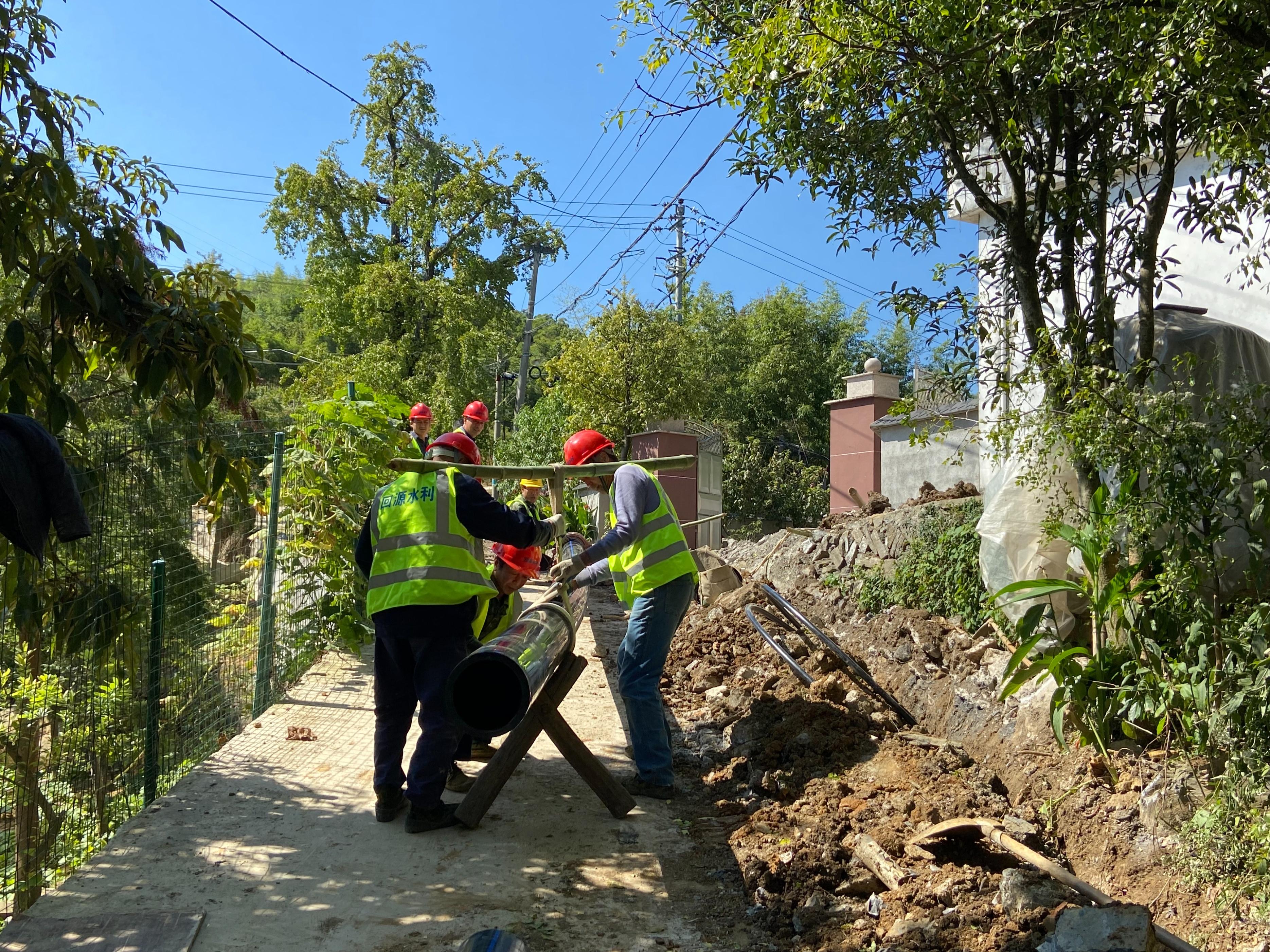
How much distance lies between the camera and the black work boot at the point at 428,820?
460cm

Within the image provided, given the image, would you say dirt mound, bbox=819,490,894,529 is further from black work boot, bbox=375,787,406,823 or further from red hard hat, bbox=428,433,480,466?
black work boot, bbox=375,787,406,823

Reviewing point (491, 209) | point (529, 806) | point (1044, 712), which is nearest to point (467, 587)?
point (529, 806)

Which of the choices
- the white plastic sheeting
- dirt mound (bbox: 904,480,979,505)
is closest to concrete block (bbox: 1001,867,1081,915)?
the white plastic sheeting

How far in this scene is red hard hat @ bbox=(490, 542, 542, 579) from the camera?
590 centimetres

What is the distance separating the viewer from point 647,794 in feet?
17.4

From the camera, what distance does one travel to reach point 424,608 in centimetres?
463

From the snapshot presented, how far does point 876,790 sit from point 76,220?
4.46m

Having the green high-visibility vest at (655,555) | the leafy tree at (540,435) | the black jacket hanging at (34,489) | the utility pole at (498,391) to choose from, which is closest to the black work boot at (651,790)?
the green high-visibility vest at (655,555)

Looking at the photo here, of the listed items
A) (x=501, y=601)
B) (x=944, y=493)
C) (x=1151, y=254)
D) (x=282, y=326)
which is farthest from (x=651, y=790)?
(x=282, y=326)

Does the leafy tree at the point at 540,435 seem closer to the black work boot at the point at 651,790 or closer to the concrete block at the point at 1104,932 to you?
the black work boot at the point at 651,790

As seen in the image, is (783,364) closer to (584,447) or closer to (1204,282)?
(1204,282)

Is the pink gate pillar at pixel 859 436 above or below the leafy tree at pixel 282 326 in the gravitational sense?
below

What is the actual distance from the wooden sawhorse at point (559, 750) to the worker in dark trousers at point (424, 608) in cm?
19

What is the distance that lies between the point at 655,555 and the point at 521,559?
1.08 metres
